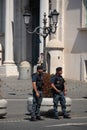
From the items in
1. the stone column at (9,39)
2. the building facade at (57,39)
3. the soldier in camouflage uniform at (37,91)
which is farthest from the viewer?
the stone column at (9,39)

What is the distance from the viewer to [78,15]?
3209 cm

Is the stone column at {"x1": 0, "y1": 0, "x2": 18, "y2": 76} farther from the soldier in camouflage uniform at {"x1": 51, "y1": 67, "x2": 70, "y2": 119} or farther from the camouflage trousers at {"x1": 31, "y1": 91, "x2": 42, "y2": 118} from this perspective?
the camouflage trousers at {"x1": 31, "y1": 91, "x2": 42, "y2": 118}

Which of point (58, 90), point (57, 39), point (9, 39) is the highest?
point (58, 90)

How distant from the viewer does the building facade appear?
104ft

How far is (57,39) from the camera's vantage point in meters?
32.8

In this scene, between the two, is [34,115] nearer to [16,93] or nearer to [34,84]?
[34,84]

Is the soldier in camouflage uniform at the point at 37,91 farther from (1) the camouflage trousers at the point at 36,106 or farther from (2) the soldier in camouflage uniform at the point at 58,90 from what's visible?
(2) the soldier in camouflage uniform at the point at 58,90

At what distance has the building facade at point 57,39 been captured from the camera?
31.7 metres

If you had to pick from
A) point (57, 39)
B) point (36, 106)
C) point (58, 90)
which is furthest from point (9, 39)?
point (36, 106)

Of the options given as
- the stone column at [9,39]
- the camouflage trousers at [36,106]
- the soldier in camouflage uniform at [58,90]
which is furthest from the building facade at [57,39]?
the camouflage trousers at [36,106]

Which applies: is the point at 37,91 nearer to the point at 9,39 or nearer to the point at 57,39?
the point at 57,39

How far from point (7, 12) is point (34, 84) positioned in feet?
78.0

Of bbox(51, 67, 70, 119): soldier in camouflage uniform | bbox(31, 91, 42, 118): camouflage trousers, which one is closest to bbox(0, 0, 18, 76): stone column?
bbox(51, 67, 70, 119): soldier in camouflage uniform

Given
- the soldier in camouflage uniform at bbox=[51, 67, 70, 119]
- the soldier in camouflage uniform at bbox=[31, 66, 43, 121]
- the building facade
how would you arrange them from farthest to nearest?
1. the building facade
2. the soldier in camouflage uniform at bbox=[51, 67, 70, 119]
3. the soldier in camouflage uniform at bbox=[31, 66, 43, 121]
